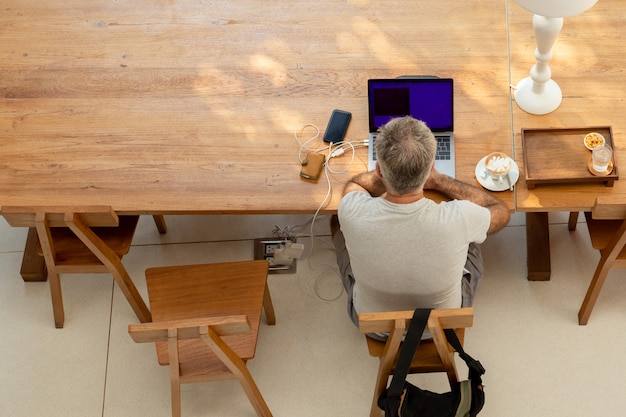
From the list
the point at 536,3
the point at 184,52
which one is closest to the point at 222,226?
the point at 184,52

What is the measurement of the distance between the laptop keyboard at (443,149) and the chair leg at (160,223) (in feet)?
4.09

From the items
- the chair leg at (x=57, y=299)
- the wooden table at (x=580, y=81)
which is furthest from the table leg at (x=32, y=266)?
the wooden table at (x=580, y=81)

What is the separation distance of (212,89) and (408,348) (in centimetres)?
120

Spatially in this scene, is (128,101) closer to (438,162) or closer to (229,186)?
(229,186)

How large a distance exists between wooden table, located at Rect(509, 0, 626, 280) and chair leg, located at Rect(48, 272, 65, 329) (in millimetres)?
1706

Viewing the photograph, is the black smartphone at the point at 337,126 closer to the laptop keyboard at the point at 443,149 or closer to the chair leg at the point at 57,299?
the laptop keyboard at the point at 443,149

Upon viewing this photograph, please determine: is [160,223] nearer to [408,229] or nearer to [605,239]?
[408,229]

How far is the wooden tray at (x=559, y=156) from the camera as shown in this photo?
8.08ft

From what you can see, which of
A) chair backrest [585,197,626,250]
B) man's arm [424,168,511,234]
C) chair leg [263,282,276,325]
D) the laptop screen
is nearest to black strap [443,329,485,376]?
man's arm [424,168,511,234]

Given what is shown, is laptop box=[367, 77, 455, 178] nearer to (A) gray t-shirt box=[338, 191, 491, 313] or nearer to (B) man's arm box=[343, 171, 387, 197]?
(B) man's arm box=[343, 171, 387, 197]

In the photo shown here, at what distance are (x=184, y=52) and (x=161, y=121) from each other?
0.31 m

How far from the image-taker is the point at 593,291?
9.22 ft

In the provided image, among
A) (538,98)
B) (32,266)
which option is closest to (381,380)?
(538,98)

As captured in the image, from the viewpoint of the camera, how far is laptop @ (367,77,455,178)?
2.55m
